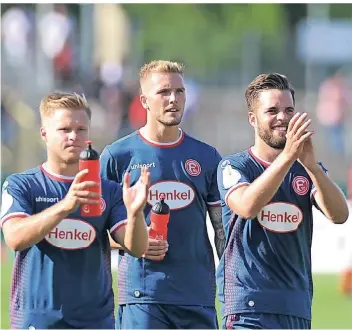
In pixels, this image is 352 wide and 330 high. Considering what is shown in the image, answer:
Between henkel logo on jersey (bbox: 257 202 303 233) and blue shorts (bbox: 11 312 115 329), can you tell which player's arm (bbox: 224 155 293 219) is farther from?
blue shorts (bbox: 11 312 115 329)

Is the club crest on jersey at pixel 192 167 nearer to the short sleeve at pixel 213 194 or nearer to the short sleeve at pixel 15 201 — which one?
the short sleeve at pixel 213 194

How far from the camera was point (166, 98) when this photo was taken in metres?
9.07

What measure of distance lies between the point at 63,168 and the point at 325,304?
8594 mm

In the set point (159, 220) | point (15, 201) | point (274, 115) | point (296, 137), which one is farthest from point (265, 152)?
point (15, 201)

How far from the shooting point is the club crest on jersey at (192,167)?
29.7 ft

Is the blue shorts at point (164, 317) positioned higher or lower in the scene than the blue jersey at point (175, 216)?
lower

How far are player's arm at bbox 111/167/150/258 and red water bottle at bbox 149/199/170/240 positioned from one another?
2.71 feet

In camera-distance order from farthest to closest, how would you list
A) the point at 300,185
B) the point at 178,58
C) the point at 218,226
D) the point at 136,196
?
1. the point at 178,58
2. the point at 218,226
3. the point at 300,185
4. the point at 136,196

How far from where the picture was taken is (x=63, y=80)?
28562mm

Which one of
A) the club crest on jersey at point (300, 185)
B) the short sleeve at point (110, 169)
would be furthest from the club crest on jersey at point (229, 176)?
the short sleeve at point (110, 169)

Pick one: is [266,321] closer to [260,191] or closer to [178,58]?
[260,191]

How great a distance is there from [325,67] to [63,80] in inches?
377

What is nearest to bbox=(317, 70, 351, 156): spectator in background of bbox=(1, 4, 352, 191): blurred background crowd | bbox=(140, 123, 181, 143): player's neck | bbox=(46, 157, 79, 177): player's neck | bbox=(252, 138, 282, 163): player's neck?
bbox=(1, 4, 352, 191): blurred background crowd

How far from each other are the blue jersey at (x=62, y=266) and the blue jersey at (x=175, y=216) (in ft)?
4.02
